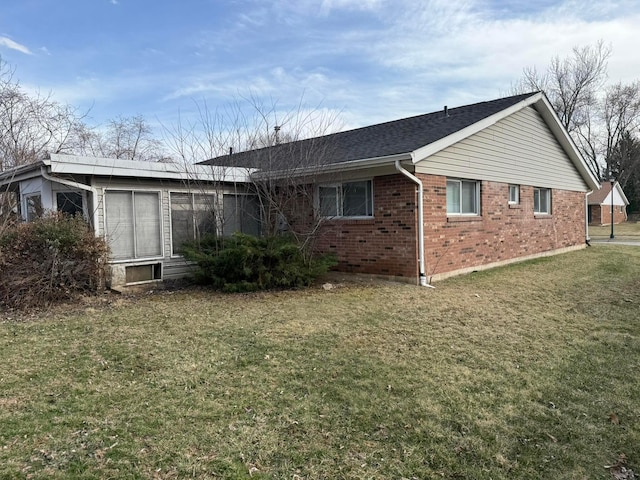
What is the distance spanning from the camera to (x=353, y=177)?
9555mm

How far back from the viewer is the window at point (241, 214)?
10.4m

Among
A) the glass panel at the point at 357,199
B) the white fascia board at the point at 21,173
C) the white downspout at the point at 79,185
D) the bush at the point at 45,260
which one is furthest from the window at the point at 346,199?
the white fascia board at the point at 21,173

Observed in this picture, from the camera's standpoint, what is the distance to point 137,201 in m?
8.91

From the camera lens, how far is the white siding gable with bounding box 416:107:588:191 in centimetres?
980

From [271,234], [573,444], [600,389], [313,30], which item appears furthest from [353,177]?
[573,444]

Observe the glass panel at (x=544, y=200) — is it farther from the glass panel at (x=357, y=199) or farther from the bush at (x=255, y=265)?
the bush at (x=255, y=265)

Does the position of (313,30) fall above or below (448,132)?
above

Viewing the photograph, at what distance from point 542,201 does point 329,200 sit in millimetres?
8304

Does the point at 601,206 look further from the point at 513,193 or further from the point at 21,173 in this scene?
the point at 21,173

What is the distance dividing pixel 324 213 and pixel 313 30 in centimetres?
591

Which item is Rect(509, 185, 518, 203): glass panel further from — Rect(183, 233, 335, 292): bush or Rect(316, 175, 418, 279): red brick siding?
Rect(183, 233, 335, 292): bush

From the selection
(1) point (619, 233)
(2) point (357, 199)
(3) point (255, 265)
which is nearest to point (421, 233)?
(2) point (357, 199)

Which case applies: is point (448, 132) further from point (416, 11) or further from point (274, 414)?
point (274, 414)

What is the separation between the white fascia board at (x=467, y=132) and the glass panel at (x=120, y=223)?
5777 millimetres
